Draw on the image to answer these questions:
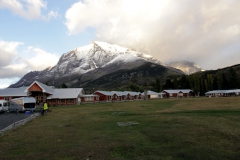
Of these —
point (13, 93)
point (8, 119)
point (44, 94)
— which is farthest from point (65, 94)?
point (8, 119)

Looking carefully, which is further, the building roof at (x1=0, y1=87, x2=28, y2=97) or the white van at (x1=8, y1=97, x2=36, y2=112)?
the building roof at (x1=0, y1=87, x2=28, y2=97)

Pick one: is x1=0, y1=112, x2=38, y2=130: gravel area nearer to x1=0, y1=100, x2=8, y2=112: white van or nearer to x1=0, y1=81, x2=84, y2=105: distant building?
x1=0, y1=100, x2=8, y2=112: white van

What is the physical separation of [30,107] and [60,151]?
32.8m

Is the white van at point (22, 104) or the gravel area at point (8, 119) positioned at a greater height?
the white van at point (22, 104)

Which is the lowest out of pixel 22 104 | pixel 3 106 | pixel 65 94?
pixel 3 106

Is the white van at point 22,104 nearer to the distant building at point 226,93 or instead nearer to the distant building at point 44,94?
the distant building at point 44,94

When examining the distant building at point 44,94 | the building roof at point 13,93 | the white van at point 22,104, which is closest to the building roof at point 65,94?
the distant building at point 44,94

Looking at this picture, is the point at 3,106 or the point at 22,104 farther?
the point at 3,106

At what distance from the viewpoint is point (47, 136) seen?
50.2 feet

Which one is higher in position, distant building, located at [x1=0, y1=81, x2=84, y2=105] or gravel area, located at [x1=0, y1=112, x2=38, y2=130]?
distant building, located at [x1=0, y1=81, x2=84, y2=105]

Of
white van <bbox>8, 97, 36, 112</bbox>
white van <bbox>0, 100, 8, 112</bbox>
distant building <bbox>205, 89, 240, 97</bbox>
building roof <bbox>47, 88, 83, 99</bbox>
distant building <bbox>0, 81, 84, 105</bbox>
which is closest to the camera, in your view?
white van <bbox>8, 97, 36, 112</bbox>

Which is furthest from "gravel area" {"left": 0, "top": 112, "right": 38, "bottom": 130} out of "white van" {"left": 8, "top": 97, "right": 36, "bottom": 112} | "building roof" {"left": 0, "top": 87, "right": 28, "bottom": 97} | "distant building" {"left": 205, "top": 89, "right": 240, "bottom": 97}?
"distant building" {"left": 205, "top": 89, "right": 240, "bottom": 97}

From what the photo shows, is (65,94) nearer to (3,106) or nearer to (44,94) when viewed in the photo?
(44,94)

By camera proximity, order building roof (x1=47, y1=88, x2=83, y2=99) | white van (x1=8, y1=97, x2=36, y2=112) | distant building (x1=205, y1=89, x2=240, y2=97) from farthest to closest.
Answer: distant building (x1=205, y1=89, x2=240, y2=97), building roof (x1=47, y1=88, x2=83, y2=99), white van (x1=8, y1=97, x2=36, y2=112)
